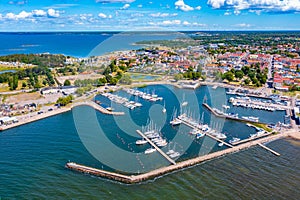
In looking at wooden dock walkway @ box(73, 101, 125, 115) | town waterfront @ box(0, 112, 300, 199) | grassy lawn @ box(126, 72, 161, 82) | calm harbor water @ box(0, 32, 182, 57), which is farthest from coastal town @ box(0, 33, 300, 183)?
calm harbor water @ box(0, 32, 182, 57)

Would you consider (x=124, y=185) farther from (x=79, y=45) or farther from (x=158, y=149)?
(x=79, y=45)

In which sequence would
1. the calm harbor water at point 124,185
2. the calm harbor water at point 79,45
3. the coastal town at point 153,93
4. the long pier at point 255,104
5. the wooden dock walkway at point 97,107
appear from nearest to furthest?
the calm harbor water at point 124,185
the coastal town at point 153,93
the wooden dock walkway at point 97,107
the long pier at point 255,104
the calm harbor water at point 79,45

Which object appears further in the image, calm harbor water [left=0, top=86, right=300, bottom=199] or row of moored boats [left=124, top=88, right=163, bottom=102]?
row of moored boats [left=124, top=88, right=163, bottom=102]

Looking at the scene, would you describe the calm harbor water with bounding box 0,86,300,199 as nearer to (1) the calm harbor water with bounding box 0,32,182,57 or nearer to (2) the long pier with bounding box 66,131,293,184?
(2) the long pier with bounding box 66,131,293,184

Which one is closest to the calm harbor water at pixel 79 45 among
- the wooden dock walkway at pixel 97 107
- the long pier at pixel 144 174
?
the wooden dock walkway at pixel 97 107

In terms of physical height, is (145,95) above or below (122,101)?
above

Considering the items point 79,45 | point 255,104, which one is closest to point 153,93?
point 255,104

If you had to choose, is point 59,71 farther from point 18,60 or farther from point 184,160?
point 184,160

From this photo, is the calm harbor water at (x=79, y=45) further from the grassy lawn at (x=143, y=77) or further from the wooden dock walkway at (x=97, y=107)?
the grassy lawn at (x=143, y=77)
